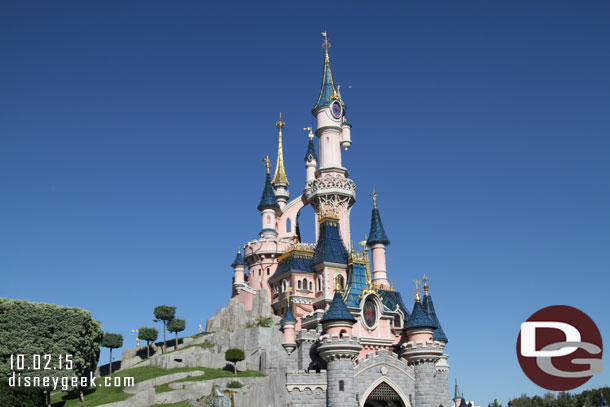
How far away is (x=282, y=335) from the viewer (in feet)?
178

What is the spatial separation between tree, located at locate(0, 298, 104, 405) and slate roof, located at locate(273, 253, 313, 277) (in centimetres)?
Answer: 2093

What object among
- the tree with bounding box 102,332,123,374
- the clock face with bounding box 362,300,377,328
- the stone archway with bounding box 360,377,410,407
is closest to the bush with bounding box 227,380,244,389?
the stone archway with bounding box 360,377,410,407

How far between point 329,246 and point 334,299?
37.8 feet

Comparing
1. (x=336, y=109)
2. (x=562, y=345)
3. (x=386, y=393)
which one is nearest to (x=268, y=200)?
(x=336, y=109)

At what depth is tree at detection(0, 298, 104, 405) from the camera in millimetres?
43938

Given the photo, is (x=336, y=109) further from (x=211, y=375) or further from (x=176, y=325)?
(x=211, y=375)

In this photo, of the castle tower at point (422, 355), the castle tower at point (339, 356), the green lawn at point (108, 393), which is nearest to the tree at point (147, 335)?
the green lawn at point (108, 393)

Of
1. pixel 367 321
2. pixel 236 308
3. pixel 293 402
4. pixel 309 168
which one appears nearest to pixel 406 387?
pixel 367 321

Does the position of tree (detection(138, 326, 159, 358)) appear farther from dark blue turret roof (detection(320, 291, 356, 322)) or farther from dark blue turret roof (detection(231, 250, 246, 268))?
dark blue turret roof (detection(320, 291, 356, 322))

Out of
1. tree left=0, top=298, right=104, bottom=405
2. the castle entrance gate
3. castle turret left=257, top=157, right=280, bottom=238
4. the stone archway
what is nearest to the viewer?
tree left=0, top=298, right=104, bottom=405

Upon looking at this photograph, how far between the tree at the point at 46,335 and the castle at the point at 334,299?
16.0 m

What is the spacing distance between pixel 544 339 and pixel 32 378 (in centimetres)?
3402

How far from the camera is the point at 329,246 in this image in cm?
6138

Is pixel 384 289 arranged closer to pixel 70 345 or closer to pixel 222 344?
pixel 222 344
